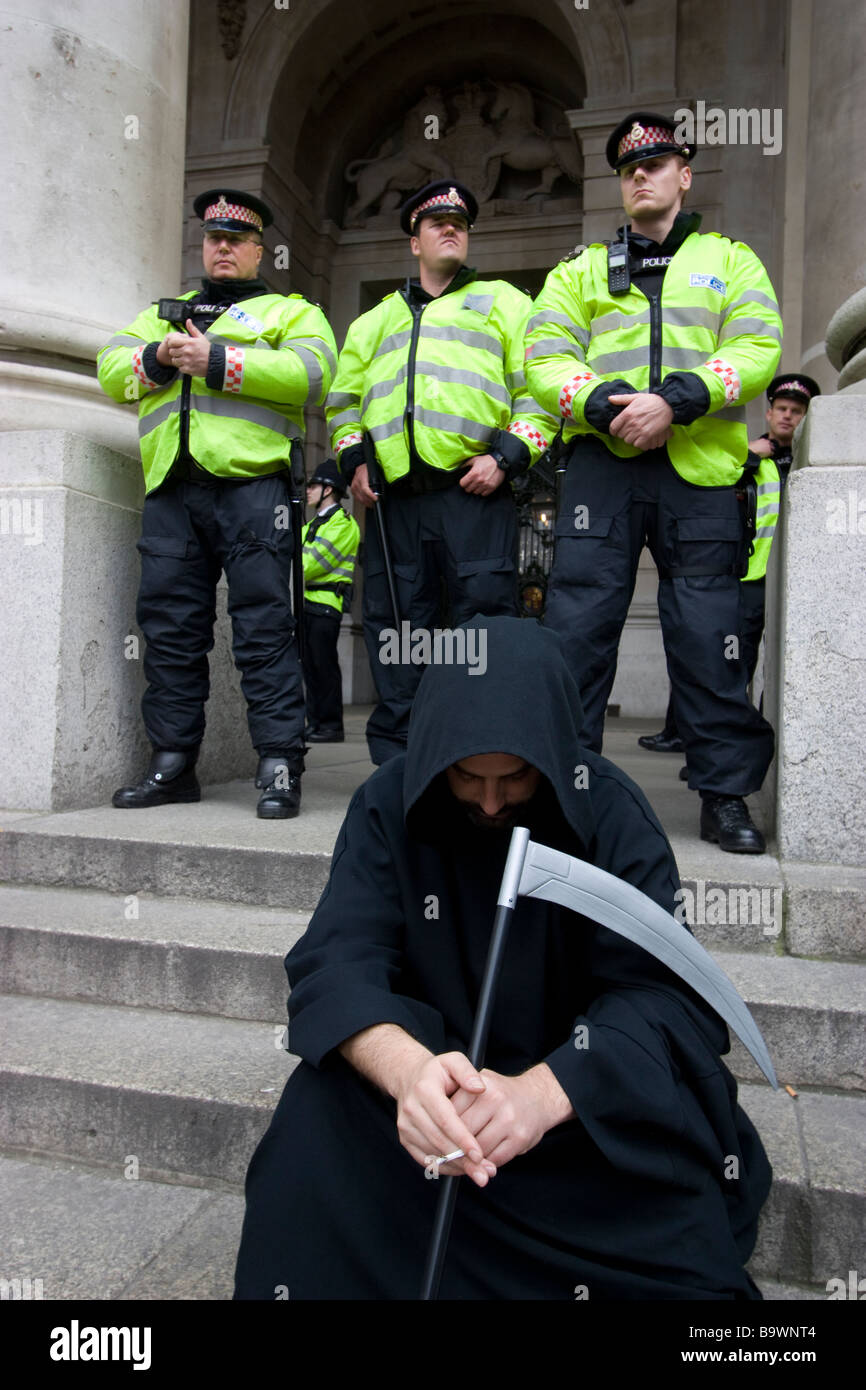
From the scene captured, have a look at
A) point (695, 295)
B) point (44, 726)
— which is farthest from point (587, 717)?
point (44, 726)

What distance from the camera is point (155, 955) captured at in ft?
9.69

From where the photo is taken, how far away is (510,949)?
185cm

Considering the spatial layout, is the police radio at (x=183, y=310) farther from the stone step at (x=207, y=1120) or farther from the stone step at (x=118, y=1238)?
the stone step at (x=118, y=1238)

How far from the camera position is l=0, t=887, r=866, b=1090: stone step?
254cm

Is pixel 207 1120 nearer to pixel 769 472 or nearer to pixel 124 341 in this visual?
pixel 124 341

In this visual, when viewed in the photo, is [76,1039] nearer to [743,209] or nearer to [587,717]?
[587,717]

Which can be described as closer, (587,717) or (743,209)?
(587,717)

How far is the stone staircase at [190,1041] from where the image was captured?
209cm

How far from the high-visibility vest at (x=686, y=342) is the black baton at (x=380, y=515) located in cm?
82

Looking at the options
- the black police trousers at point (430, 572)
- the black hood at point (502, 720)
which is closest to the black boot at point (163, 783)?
the black police trousers at point (430, 572)
